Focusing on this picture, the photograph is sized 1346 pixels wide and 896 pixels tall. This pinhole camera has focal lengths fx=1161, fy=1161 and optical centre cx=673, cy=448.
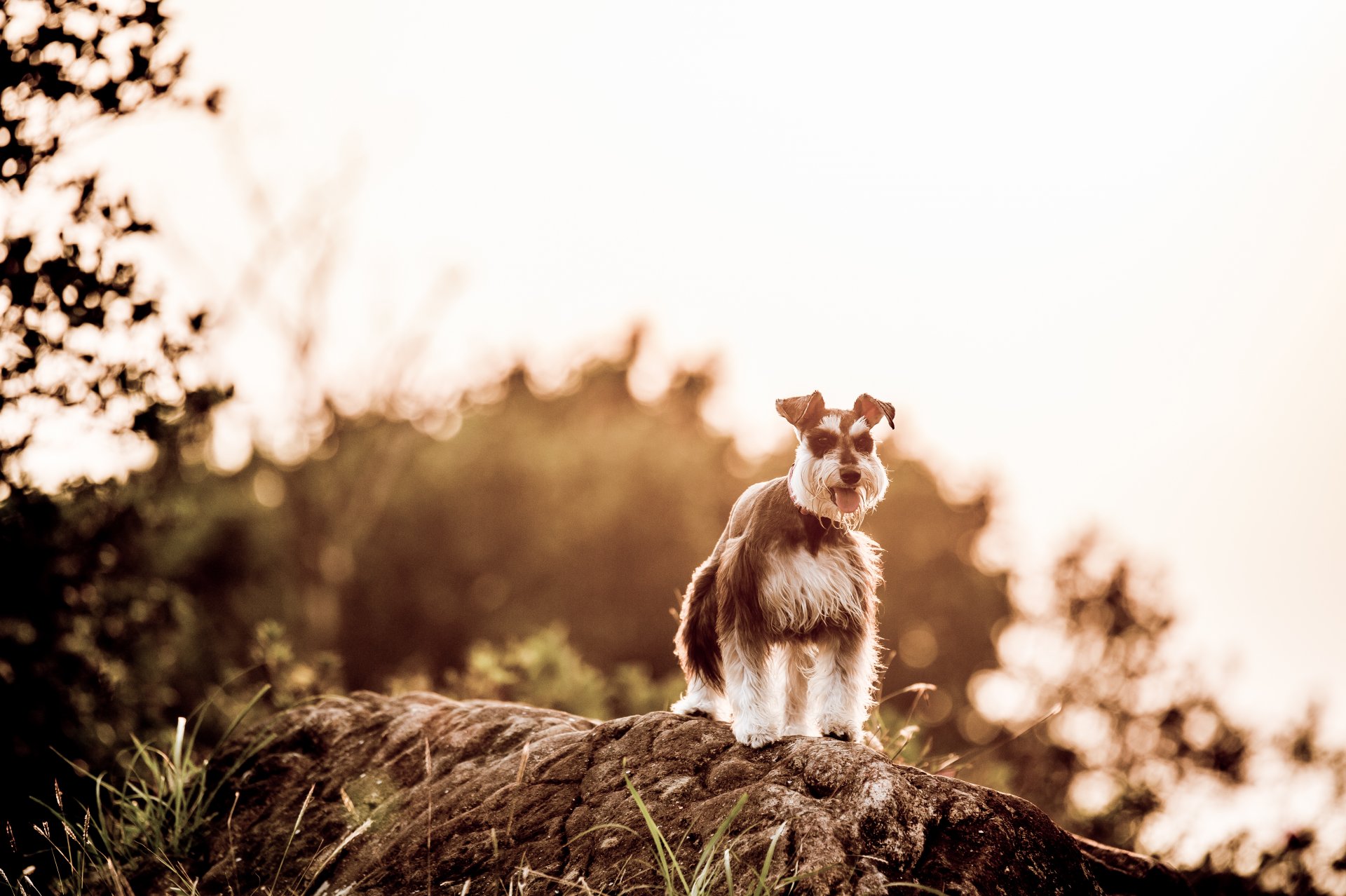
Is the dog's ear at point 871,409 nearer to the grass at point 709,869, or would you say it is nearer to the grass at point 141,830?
the grass at point 709,869

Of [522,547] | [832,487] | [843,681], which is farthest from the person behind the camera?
[522,547]

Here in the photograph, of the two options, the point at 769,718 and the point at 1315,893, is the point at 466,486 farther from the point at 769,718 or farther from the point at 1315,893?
the point at 769,718

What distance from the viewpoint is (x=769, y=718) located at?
5961mm

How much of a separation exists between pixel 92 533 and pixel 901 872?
720cm

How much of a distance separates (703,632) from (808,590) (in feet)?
2.53

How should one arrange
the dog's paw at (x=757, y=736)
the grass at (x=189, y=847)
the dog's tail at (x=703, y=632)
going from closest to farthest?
the grass at (x=189, y=847) < the dog's paw at (x=757, y=736) < the dog's tail at (x=703, y=632)

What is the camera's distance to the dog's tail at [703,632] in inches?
255

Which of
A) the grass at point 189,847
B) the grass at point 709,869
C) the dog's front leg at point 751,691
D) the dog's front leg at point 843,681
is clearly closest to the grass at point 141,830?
the grass at point 189,847

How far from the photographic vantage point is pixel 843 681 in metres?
6.19

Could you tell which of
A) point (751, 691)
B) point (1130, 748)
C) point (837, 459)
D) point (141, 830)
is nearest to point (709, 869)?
point (751, 691)

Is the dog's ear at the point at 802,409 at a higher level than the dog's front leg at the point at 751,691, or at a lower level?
higher

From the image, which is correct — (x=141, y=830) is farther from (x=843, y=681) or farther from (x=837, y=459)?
(x=837, y=459)

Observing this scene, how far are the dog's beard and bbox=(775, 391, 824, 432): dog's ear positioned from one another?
18 centimetres

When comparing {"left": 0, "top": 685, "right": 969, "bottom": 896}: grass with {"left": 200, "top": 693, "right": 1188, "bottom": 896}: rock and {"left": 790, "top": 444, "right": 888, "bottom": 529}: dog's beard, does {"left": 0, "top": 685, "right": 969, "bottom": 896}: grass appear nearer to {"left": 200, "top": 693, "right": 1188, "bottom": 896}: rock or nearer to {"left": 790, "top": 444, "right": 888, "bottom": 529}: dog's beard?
{"left": 200, "top": 693, "right": 1188, "bottom": 896}: rock
